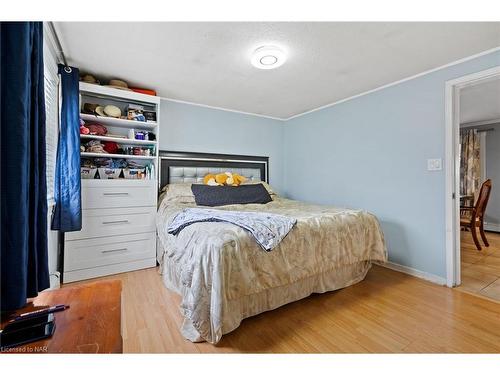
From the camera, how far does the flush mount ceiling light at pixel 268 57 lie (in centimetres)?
191

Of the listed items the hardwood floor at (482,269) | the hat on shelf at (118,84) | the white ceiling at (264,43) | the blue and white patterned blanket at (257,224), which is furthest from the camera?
the hat on shelf at (118,84)

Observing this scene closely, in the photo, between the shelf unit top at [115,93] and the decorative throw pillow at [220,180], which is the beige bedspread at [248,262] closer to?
the decorative throw pillow at [220,180]

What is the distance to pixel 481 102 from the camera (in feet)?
11.3

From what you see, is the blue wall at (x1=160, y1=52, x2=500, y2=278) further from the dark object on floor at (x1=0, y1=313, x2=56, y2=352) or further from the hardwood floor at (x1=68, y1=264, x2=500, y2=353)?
the dark object on floor at (x1=0, y1=313, x2=56, y2=352)

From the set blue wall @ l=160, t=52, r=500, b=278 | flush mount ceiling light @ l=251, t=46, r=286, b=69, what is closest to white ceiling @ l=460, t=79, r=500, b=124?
blue wall @ l=160, t=52, r=500, b=278

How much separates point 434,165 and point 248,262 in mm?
2158

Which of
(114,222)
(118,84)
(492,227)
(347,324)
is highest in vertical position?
(118,84)

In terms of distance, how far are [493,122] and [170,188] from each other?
6139 millimetres

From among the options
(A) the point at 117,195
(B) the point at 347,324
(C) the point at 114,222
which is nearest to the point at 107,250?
(C) the point at 114,222

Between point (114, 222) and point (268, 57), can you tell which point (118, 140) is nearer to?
point (114, 222)

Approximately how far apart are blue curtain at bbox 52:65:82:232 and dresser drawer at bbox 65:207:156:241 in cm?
28

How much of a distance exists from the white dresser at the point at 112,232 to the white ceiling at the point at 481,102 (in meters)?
3.99

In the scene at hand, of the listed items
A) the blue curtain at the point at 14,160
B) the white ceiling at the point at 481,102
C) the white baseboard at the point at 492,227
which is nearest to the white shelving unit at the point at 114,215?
the blue curtain at the point at 14,160
